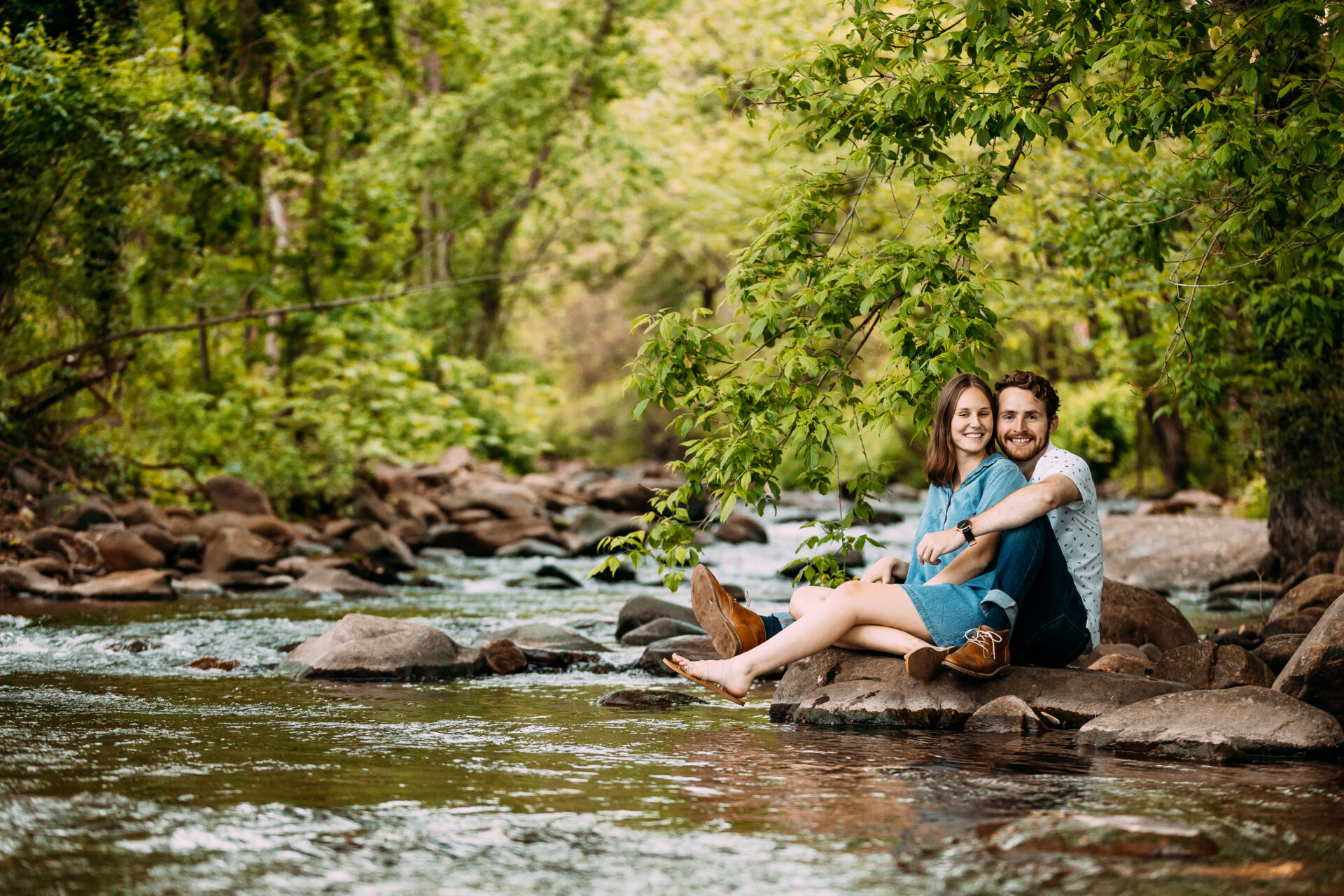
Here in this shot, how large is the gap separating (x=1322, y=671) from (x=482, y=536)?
13465 mm

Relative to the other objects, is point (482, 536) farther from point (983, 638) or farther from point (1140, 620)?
point (983, 638)

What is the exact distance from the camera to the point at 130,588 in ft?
38.3

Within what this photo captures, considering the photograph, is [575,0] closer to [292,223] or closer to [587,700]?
[292,223]

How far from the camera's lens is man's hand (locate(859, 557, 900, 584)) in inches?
243

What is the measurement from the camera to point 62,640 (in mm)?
8883

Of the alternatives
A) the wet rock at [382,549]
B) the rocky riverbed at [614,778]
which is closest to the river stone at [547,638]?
the rocky riverbed at [614,778]

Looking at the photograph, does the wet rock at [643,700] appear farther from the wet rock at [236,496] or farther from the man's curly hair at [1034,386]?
the wet rock at [236,496]

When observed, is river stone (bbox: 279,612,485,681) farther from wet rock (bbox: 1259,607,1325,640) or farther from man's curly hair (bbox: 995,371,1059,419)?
wet rock (bbox: 1259,607,1325,640)

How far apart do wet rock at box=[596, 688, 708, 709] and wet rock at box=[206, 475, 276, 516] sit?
11.0 m

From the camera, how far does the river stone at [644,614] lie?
32.4 ft

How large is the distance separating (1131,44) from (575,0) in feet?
68.7

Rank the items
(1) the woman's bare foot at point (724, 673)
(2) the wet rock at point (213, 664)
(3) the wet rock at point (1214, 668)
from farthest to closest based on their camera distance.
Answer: (2) the wet rock at point (213, 664), (3) the wet rock at point (1214, 668), (1) the woman's bare foot at point (724, 673)

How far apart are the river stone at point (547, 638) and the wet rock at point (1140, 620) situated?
3551 mm

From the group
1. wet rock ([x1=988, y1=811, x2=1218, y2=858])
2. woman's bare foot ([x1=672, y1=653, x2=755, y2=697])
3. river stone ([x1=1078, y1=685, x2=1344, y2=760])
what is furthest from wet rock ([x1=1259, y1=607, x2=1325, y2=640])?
wet rock ([x1=988, y1=811, x2=1218, y2=858])
